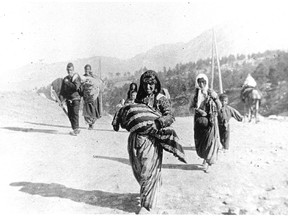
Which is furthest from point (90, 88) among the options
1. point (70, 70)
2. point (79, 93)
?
point (70, 70)

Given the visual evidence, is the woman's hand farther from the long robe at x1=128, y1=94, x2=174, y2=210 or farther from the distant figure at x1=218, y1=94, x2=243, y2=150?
the long robe at x1=128, y1=94, x2=174, y2=210

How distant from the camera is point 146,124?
413cm

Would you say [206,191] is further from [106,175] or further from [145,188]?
[106,175]

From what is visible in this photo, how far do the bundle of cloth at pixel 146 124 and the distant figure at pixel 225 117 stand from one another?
2407mm

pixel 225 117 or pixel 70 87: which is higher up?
pixel 70 87

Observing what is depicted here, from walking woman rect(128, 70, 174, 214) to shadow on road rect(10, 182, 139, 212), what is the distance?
14.5 inches

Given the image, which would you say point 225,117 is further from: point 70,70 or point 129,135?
point 70,70

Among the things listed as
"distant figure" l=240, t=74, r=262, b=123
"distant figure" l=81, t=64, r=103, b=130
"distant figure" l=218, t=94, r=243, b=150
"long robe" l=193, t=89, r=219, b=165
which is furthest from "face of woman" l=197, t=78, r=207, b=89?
"distant figure" l=240, t=74, r=262, b=123

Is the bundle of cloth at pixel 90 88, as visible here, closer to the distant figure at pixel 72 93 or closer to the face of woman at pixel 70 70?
the distant figure at pixel 72 93

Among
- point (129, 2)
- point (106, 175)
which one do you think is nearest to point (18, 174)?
point (106, 175)

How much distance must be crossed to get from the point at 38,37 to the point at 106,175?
371cm

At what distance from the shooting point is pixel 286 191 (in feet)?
16.4

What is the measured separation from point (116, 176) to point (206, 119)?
1528mm

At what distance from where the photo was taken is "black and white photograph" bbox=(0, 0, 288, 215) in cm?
427
